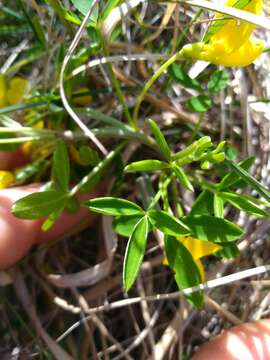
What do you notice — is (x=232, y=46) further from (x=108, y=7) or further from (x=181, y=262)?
(x=181, y=262)

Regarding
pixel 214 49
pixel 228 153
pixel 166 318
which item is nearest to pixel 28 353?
pixel 166 318

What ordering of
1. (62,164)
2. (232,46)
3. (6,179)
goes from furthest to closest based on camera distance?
(6,179) → (62,164) → (232,46)

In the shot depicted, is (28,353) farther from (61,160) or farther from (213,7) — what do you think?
(213,7)

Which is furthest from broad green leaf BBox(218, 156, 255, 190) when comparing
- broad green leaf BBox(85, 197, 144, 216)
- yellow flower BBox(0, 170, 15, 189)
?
yellow flower BBox(0, 170, 15, 189)

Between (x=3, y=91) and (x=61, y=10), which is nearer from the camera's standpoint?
(x=61, y=10)

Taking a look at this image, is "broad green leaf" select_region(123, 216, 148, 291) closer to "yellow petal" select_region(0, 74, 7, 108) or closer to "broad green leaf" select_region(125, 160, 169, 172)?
"broad green leaf" select_region(125, 160, 169, 172)

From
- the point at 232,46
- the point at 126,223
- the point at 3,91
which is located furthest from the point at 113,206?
the point at 3,91
